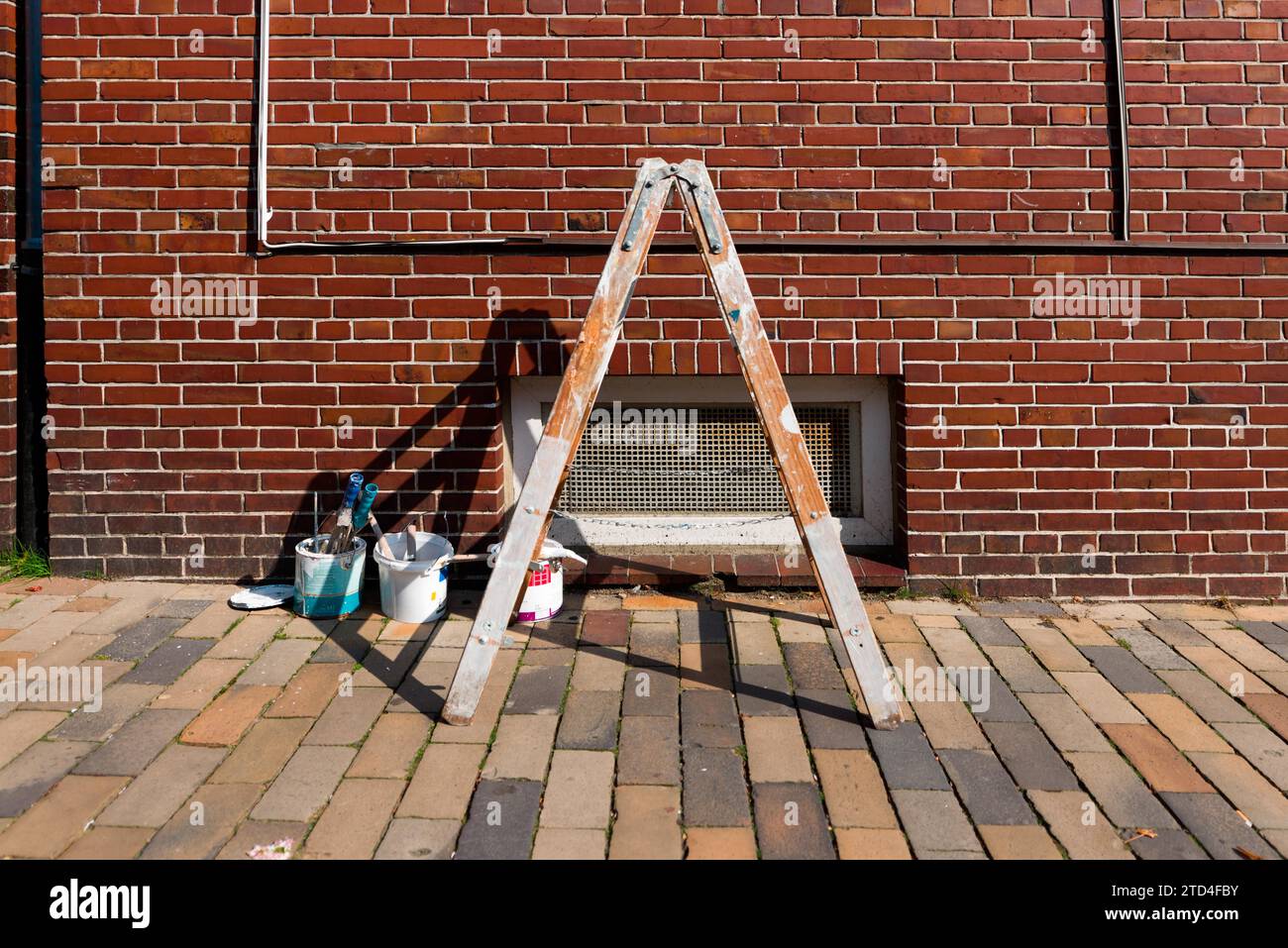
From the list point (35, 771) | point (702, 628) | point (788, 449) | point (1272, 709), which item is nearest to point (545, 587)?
point (702, 628)

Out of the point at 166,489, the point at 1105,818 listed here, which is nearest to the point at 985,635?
the point at 1105,818

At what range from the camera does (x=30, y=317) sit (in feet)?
17.3

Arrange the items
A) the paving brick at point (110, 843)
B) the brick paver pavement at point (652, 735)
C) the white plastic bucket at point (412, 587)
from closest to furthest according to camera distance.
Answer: the paving brick at point (110, 843) → the brick paver pavement at point (652, 735) → the white plastic bucket at point (412, 587)

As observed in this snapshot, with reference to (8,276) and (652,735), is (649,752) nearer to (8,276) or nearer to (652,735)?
(652,735)

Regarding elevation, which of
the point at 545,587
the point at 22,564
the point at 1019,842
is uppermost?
the point at 22,564

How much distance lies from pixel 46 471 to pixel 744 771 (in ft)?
12.8

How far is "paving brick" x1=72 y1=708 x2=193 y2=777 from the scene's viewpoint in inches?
128

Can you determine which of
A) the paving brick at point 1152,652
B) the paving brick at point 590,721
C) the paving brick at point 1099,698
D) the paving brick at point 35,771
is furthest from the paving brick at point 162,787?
the paving brick at point 1152,652

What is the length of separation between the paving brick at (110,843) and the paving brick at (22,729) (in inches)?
24.5

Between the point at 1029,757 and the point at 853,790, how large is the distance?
0.65 metres

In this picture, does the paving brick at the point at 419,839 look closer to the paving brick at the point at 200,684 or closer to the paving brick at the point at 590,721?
the paving brick at the point at 590,721

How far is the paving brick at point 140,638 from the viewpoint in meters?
4.15

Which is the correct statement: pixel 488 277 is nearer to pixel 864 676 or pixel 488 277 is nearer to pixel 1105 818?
pixel 864 676

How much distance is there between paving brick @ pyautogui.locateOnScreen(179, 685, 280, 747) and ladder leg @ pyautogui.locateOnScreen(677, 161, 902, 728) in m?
2.04
